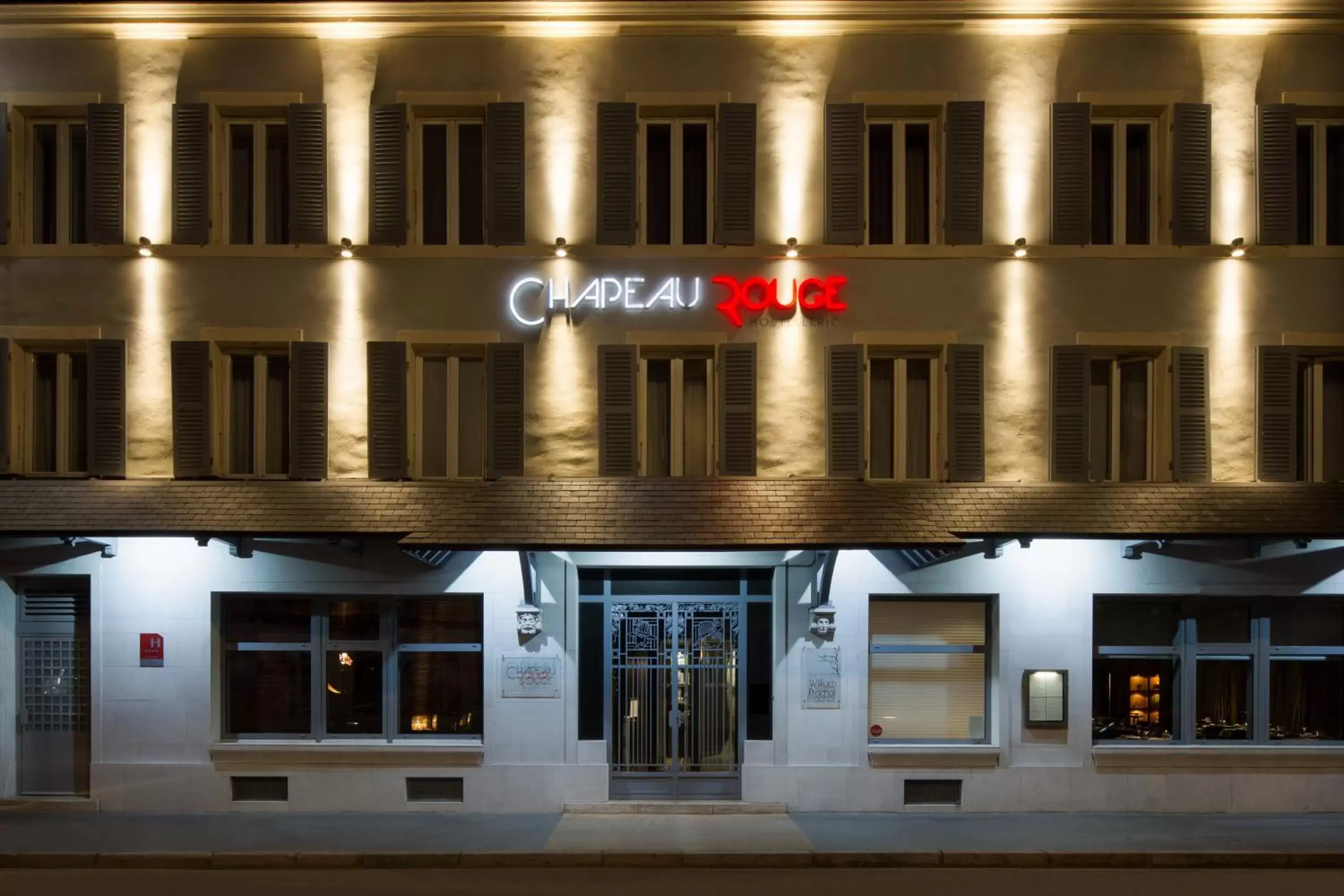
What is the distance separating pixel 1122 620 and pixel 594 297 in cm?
822

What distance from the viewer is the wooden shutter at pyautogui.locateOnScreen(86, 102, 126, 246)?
43.8ft

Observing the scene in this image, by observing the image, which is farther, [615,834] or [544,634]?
[544,634]

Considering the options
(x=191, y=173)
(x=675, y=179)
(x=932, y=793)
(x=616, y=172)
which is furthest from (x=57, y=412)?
(x=932, y=793)

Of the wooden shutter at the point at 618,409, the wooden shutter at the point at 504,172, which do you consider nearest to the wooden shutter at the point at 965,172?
the wooden shutter at the point at 618,409

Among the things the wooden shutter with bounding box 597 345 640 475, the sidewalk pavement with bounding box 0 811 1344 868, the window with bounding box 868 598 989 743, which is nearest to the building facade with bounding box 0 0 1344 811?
the wooden shutter with bounding box 597 345 640 475

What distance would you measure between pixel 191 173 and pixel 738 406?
7797mm

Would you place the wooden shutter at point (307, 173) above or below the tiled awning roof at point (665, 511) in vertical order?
above

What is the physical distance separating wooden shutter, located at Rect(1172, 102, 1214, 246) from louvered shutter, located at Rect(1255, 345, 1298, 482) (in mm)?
1760

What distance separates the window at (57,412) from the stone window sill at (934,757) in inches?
437

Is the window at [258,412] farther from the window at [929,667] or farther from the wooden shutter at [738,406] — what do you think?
the window at [929,667]

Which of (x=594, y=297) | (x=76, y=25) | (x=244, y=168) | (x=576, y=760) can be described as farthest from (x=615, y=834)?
(x=76, y=25)

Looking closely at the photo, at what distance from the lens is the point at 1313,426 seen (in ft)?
44.5

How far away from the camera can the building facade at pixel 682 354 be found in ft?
43.5

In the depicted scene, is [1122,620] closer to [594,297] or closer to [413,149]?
[594,297]
